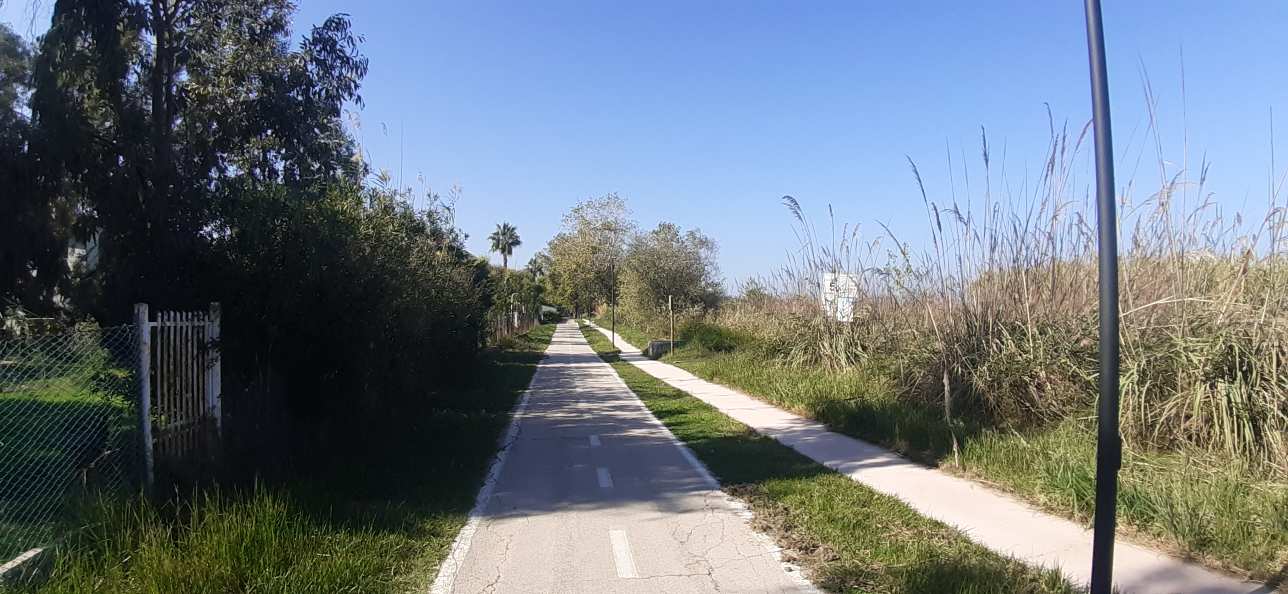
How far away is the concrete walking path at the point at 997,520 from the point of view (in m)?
5.15

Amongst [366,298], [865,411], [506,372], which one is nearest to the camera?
[366,298]

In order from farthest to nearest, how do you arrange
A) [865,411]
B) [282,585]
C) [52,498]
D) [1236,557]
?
[865,411] → [52,498] → [1236,557] → [282,585]

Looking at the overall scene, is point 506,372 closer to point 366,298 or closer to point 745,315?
point 745,315

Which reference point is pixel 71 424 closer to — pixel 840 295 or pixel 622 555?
pixel 622 555

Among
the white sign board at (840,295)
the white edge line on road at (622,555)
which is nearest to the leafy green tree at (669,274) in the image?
the white sign board at (840,295)

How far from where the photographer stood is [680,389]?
19000 mm

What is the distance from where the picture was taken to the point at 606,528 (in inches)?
265

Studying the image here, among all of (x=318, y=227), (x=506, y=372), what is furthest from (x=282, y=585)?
(x=506, y=372)

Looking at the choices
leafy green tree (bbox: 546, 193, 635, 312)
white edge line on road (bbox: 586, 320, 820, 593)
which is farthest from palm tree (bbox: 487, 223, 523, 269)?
white edge line on road (bbox: 586, 320, 820, 593)

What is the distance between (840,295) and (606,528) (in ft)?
34.0

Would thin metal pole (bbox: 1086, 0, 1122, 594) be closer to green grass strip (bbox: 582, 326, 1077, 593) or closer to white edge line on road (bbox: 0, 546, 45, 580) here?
green grass strip (bbox: 582, 326, 1077, 593)

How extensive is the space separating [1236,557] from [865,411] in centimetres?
667

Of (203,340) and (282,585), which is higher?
(203,340)

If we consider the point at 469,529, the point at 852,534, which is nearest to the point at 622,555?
the point at 469,529
